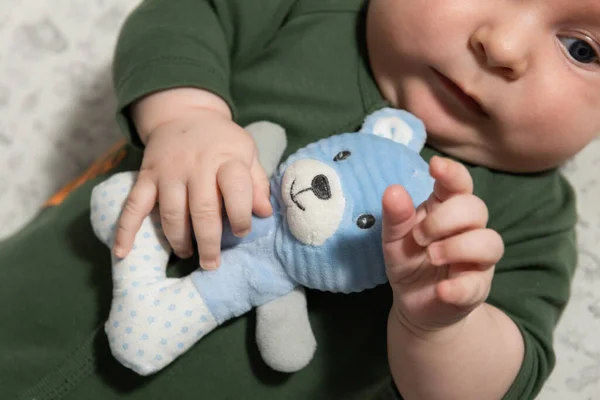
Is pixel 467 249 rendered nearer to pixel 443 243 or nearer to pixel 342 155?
pixel 443 243

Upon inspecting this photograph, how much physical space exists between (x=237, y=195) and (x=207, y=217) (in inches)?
1.5

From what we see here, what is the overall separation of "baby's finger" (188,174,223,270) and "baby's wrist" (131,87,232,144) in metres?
0.11

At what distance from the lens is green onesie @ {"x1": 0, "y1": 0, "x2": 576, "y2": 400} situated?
68 centimetres

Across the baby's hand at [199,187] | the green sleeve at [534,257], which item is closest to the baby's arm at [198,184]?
the baby's hand at [199,187]

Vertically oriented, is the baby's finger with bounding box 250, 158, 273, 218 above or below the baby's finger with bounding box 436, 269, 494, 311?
below

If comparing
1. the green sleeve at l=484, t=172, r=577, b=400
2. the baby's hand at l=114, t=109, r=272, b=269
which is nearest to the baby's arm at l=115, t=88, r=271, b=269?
the baby's hand at l=114, t=109, r=272, b=269

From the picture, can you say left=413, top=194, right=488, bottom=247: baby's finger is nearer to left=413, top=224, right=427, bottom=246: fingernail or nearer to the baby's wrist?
left=413, top=224, right=427, bottom=246: fingernail

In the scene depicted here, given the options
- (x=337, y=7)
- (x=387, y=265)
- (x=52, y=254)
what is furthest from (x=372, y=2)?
(x=52, y=254)

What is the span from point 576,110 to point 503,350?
0.76ft

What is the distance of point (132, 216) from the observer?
61 cm

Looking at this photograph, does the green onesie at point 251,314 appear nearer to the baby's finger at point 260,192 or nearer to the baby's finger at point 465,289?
the baby's finger at point 260,192

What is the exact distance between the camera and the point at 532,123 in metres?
0.63

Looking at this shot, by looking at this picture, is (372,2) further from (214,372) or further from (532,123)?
(214,372)

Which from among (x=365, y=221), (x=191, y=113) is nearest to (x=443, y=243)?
(x=365, y=221)
